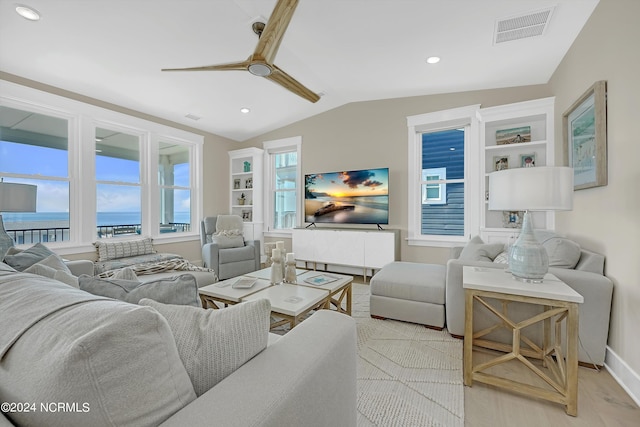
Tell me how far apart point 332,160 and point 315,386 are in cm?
427

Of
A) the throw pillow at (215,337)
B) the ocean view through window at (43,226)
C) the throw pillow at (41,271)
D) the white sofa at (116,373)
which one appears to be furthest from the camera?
the ocean view through window at (43,226)

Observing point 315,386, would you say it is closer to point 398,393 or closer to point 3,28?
point 398,393

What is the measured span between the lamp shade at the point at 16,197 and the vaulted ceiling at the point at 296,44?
144cm

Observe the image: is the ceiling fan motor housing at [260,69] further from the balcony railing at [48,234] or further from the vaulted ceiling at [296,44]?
the balcony railing at [48,234]

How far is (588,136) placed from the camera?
225 centimetres

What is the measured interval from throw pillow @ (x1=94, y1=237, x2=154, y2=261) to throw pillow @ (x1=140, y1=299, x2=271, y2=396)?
3.50m

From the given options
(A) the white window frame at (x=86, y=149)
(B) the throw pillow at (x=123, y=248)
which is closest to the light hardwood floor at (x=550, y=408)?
(B) the throw pillow at (x=123, y=248)

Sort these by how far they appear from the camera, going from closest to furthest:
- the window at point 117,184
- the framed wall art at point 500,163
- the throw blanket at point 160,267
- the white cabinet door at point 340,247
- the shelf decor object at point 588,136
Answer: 1. the shelf decor object at point 588,136
2. the throw blanket at point 160,267
3. the framed wall art at point 500,163
4. the window at point 117,184
5. the white cabinet door at point 340,247

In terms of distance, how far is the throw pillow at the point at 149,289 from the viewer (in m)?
0.93

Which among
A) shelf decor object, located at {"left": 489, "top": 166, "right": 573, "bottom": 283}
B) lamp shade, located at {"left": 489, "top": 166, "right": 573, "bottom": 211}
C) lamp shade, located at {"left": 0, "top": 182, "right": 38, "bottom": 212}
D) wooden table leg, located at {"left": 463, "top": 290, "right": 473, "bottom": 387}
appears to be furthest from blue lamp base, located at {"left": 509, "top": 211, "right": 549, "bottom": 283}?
lamp shade, located at {"left": 0, "top": 182, "right": 38, "bottom": 212}

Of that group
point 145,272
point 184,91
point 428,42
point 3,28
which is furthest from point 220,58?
point 145,272

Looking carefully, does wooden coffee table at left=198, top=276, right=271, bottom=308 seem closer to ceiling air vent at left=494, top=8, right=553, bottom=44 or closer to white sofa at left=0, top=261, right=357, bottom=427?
white sofa at left=0, top=261, right=357, bottom=427

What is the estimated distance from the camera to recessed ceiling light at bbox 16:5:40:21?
7.39 ft

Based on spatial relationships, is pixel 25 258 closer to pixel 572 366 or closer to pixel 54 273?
pixel 54 273
